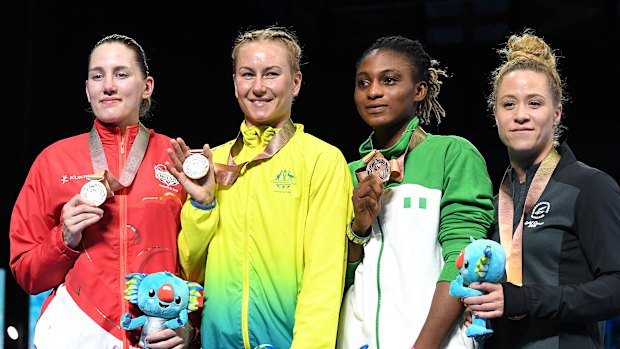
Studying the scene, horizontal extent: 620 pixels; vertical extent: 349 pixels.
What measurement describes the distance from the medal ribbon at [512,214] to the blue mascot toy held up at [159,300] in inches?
33.9

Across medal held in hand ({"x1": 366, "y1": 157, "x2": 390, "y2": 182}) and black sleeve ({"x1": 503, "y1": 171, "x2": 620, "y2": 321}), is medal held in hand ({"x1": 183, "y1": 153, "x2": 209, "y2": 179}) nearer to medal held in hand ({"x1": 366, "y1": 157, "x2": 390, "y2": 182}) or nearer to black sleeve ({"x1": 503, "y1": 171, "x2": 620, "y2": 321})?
medal held in hand ({"x1": 366, "y1": 157, "x2": 390, "y2": 182})

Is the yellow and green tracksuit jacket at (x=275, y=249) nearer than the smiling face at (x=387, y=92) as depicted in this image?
Yes

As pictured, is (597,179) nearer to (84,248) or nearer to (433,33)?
(84,248)

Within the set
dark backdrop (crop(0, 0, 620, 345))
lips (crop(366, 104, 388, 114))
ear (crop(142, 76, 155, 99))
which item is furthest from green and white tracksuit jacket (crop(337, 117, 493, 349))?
dark backdrop (crop(0, 0, 620, 345))

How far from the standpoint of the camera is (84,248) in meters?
2.49

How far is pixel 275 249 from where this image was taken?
94.7 inches

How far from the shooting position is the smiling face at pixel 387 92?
8.34 ft

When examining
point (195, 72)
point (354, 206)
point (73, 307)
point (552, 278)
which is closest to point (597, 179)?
point (552, 278)

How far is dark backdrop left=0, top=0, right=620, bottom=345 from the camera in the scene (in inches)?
216

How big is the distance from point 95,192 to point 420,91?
1022 mm

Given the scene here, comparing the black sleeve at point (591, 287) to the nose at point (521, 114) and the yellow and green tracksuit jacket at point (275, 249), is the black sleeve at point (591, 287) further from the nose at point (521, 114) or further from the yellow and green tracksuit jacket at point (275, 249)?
the yellow and green tracksuit jacket at point (275, 249)

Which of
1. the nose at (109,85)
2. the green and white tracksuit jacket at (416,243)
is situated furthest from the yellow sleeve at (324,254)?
the nose at (109,85)

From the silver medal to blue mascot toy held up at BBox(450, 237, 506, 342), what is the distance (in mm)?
1003

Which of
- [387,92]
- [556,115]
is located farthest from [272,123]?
[556,115]
